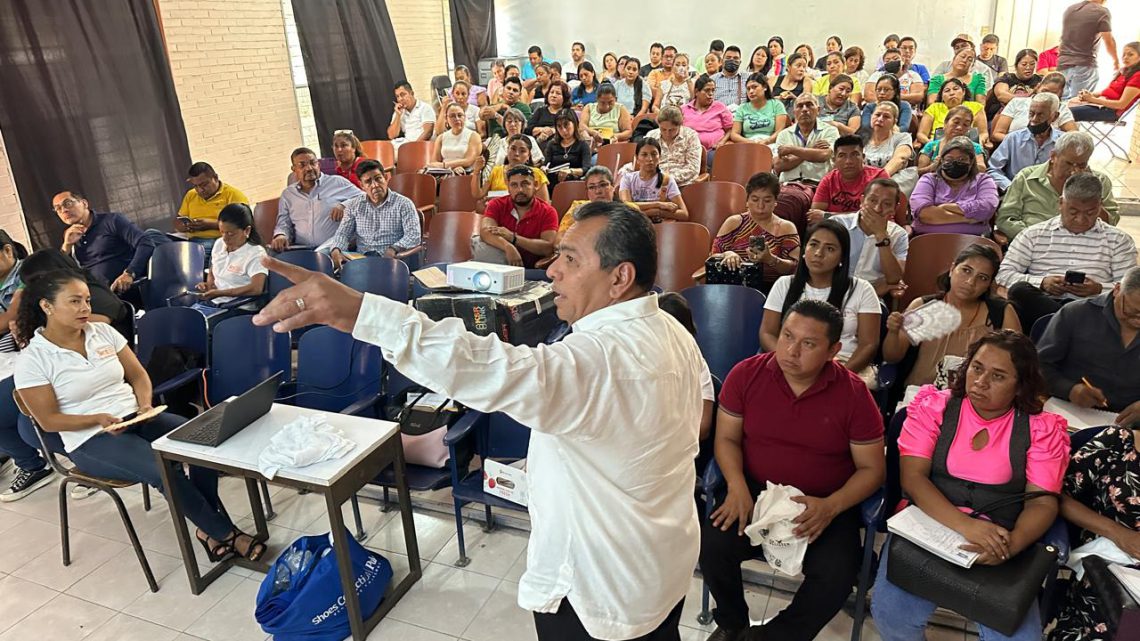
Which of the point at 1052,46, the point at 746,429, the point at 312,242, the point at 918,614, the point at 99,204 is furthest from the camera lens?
the point at 1052,46

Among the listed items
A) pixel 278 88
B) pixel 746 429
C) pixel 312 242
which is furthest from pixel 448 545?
pixel 278 88

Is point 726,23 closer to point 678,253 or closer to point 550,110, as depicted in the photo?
point 550,110

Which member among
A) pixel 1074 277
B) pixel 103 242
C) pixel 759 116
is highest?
pixel 759 116

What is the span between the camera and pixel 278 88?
7285mm

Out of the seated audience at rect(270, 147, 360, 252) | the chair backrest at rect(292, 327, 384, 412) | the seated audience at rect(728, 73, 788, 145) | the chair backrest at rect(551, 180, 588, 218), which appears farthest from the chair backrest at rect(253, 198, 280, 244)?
the seated audience at rect(728, 73, 788, 145)

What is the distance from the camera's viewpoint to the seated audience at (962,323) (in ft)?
8.88

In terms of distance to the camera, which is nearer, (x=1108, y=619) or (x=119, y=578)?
(x=1108, y=619)

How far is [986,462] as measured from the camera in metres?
2.04

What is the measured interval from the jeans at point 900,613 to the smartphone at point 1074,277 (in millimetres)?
1855

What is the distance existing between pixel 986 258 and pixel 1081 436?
850 mm

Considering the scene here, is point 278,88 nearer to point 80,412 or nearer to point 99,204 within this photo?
point 99,204

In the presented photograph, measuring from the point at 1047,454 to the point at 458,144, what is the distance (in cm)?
559

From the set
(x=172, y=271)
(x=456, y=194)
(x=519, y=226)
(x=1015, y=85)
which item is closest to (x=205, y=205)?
(x=172, y=271)

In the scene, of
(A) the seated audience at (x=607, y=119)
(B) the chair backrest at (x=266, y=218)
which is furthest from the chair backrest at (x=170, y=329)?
(A) the seated audience at (x=607, y=119)
